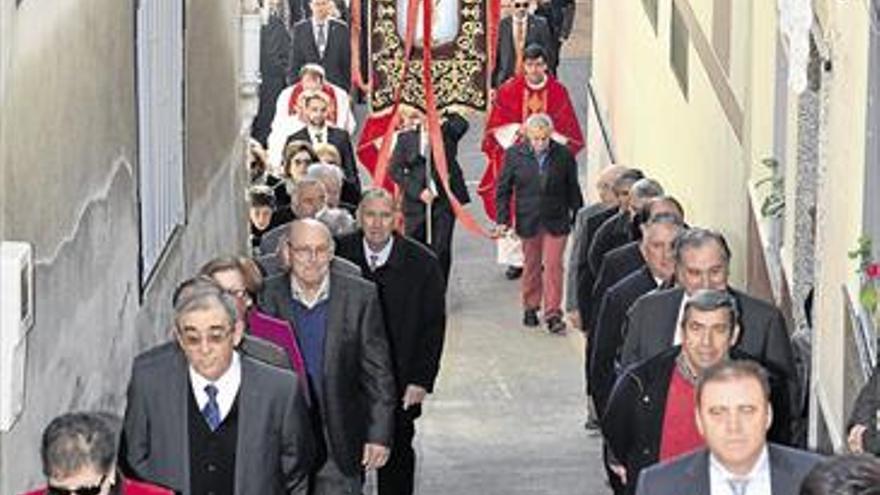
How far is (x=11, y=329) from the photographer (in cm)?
1126

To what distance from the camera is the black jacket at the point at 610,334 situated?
15352 millimetres

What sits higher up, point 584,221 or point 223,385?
point 223,385

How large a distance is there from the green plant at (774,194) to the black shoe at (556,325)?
3.28 m

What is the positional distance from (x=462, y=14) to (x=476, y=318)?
246 cm

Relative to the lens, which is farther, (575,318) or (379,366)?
(575,318)

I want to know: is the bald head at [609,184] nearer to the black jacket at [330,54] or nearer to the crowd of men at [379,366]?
the crowd of men at [379,366]

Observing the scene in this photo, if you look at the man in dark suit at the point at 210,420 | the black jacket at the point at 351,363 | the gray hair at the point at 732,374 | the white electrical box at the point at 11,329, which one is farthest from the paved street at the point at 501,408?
the gray hair at the point at 732,374

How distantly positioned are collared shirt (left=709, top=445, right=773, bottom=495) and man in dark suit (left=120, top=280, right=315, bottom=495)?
8.11 feet

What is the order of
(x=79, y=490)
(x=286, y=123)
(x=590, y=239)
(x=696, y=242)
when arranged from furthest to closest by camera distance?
1. (x=286, y=123)
2. (x=590, y=239)
3. (x=696, y=242)
4. (x=79, y=490)

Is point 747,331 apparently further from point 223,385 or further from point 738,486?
point 738,486

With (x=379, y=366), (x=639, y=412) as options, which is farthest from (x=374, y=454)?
(x=639, y=412)

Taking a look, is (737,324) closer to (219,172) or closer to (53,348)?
(53,348)

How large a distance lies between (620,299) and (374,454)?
1.32m

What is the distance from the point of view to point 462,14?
24750mm
